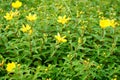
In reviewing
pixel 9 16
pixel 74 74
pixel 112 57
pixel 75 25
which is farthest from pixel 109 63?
pixel 9 16

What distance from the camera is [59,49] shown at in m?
2.94

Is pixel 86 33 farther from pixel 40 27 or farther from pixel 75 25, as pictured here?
pixel 40 27

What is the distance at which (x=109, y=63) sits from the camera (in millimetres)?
2869

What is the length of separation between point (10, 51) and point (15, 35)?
0.87 ft

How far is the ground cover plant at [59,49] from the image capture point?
266cm

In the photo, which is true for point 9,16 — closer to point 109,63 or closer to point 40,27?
point 40,27

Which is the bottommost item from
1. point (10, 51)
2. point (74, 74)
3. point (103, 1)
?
point (74, 74)

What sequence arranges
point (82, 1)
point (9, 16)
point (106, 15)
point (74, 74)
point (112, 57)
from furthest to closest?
point (82, 1), point (106, 15), point (9, 16), point (112, 57), point (74, 74)

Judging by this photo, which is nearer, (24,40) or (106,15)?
(24,40)

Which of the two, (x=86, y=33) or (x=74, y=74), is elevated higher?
(x=86, y=33)

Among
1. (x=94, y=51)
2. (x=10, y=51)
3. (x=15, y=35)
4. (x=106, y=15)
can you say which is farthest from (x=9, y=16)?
(x=106, y=15)

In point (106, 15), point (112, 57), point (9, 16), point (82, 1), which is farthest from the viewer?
point (82, 1)

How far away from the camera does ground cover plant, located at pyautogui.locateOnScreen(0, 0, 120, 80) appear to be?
2.66 meters

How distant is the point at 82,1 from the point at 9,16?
4.52 feet
